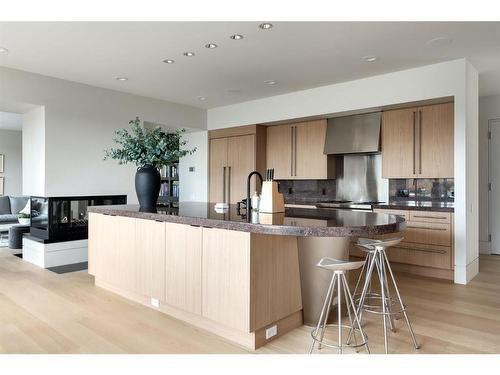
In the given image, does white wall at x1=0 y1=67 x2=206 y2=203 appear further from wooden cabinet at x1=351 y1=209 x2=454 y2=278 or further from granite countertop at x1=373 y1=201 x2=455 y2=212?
wooden cabinet at x1=351 y1=209 x2=454 y2=278

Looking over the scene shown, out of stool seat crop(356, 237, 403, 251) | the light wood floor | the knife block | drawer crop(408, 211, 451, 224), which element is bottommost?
the light wood floor

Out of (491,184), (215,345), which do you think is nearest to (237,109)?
(491,184)

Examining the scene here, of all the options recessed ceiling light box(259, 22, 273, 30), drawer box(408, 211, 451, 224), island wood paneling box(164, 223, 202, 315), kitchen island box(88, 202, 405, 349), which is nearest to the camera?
kitchen island box(88, 202, 405, 349)

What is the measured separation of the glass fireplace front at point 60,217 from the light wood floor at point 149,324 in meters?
1.00

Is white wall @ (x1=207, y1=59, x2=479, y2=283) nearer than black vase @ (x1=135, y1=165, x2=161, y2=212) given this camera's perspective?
No

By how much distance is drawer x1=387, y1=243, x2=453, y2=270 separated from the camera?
4.22m

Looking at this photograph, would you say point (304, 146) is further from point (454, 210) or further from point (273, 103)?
point (454, 210)

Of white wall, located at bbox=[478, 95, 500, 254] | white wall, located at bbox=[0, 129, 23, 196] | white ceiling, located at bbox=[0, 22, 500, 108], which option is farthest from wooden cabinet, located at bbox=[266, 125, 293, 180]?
white wall, located at bbox=[0, 129, 23, 196]

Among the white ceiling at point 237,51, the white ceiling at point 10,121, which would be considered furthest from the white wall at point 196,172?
the white ceiling at point 10,121

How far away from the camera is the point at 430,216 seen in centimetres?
433

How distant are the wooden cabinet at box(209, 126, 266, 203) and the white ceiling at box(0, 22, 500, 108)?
47.4 inches

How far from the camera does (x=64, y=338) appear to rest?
2584mm

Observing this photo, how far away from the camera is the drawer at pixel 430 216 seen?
166 inches

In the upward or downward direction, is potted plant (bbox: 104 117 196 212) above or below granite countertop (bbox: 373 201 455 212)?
above
